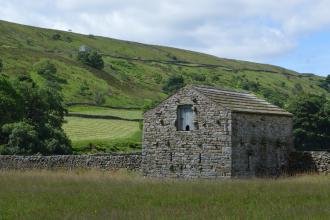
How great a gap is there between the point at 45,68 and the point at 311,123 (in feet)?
201

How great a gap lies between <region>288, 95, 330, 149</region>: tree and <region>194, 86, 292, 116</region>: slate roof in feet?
97.7

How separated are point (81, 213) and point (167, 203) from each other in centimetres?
339

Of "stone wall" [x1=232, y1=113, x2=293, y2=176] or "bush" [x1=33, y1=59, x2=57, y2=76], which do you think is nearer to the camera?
"stone wall" [x1=232, y1=113, x2=293, y2=176]

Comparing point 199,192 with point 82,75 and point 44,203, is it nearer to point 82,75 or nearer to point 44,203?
point 44,203

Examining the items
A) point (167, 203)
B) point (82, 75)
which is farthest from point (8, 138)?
point (82, 75)

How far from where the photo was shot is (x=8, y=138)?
48031 mm

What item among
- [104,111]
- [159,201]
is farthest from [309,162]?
[104,111]

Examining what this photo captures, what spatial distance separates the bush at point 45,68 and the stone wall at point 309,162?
80902 mm

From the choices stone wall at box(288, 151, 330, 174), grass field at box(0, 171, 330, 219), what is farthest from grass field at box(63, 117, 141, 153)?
grass field at box(0, 171, 330, 219)

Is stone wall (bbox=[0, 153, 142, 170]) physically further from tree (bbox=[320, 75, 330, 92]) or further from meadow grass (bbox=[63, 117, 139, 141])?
tree (bbox=[320, 75, 330, 92])

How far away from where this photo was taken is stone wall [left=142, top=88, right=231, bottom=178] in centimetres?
3206

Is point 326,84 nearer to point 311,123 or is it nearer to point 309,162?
point 311,123

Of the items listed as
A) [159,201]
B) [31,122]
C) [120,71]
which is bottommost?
[159,201]

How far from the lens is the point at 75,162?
1508 inches
